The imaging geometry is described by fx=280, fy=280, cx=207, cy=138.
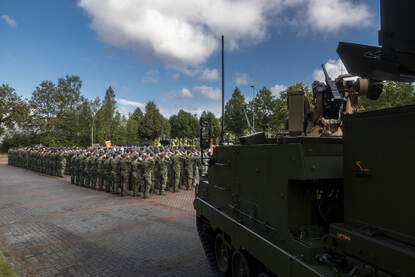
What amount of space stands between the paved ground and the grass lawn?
0.16 metres

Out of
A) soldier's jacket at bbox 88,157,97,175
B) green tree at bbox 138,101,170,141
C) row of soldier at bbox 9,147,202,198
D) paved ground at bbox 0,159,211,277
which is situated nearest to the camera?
paved ground at bbox 0,159,211,277

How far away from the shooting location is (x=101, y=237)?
690 centimetres

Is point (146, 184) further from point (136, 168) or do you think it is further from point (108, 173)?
point (108, 173)

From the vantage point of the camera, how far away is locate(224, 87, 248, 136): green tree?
46031mm

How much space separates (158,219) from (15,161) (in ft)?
90.2

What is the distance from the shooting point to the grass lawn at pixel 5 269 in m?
4.82

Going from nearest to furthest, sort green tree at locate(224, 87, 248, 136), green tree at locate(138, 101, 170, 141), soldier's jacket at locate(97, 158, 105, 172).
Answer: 1. soldier's jacket at locate(97, 158, 105, 172)
2. green tree at locate(224, 87, 248, 136)
3. green tree at locate(138, 101, 170, 141)

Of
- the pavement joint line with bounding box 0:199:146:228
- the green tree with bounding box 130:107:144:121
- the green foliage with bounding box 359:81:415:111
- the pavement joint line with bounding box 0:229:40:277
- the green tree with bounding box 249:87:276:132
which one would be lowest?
the pavement joint line with bounding box 0:229:40:277

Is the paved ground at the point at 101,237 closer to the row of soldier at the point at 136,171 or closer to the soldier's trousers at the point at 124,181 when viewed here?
the soldier's trousers at the point at 124,181

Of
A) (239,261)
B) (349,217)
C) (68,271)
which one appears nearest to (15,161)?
(68,271)

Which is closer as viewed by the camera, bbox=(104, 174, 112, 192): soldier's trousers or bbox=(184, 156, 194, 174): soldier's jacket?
bbox=(104, 174, 112, 192): soldier's trousers

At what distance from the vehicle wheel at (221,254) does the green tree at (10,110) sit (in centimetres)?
5295

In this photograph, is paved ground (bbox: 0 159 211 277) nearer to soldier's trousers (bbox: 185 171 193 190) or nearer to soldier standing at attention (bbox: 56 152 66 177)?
soldier's trousers (bbox: 185 171 193 190)

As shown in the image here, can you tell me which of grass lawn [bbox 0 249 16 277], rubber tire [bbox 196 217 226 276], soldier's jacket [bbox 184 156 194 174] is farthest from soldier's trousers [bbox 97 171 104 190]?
rubber tire [bbox 196 217 226 276]
